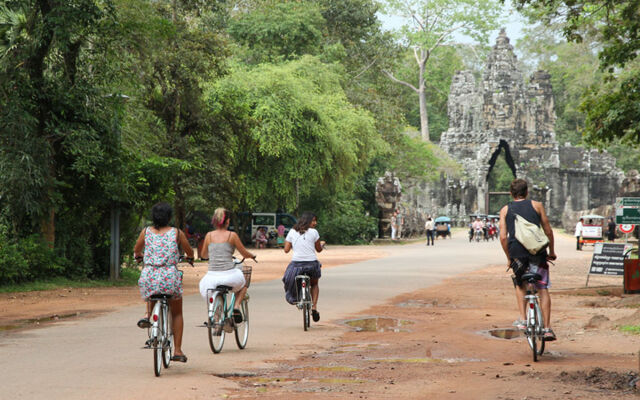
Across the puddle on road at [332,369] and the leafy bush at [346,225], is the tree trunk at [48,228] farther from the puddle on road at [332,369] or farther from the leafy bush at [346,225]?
the leafy bush at [346,225]

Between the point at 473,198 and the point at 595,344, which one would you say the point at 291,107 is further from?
the point at 473,198

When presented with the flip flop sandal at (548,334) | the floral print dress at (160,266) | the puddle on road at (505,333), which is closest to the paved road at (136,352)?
the floral print dress at (160,266)

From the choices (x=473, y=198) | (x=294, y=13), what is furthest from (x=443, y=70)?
(x=294, y=13)

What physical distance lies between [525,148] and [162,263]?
69.5 metres

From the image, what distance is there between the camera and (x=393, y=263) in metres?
30.2

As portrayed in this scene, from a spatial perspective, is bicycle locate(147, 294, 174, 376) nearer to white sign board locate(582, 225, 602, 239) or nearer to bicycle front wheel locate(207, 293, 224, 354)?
bicycle front wheel locate(207, 293, 224, 354)

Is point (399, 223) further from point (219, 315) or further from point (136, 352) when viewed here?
point (219, 315)

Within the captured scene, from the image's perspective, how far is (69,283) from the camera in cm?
1978

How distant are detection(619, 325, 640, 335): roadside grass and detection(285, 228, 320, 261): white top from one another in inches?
172

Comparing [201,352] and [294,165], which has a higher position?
[294,165]

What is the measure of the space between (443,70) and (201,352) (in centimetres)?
8200

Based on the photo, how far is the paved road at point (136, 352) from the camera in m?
7.62

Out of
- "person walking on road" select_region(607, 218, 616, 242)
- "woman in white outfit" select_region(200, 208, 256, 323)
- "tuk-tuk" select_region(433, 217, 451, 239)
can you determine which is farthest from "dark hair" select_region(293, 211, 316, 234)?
"tuk-tuk" select_region(433, 217, 451, 239)

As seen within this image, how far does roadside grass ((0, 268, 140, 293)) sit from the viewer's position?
722 inches
